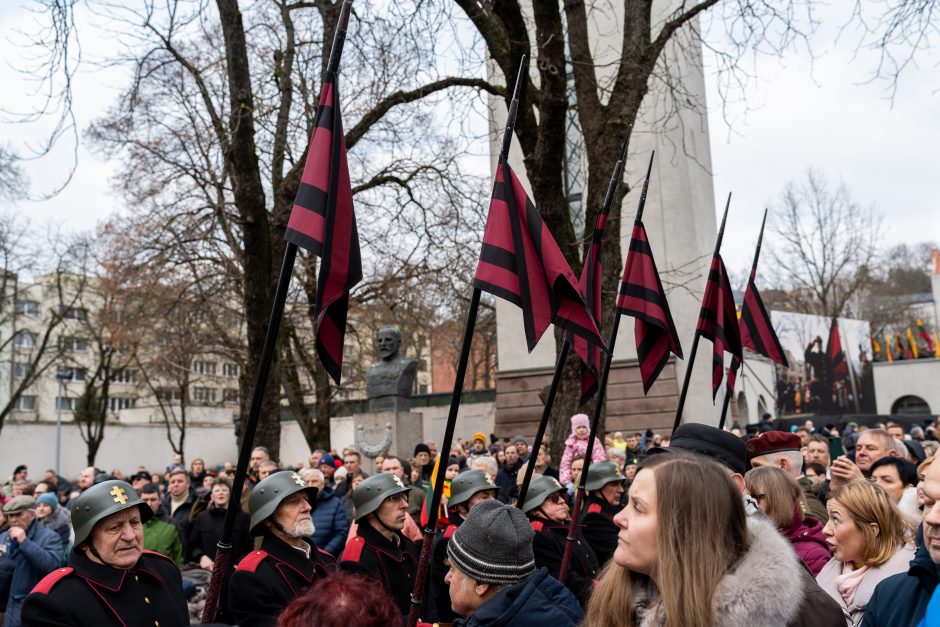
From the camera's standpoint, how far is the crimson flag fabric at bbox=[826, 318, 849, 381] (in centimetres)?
4303

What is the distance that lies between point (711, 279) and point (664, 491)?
5.39 m

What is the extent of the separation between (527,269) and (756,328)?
388 cm

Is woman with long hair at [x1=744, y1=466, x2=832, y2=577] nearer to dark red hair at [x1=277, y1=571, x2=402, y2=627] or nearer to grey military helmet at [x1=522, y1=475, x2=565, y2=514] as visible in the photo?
grey military helmet at [x1=522, y1=475, x2=565, y2=514]

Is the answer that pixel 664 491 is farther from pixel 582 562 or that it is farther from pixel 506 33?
pixel 506 33

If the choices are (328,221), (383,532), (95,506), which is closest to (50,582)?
(95,506)

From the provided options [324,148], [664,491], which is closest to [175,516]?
[324,148]

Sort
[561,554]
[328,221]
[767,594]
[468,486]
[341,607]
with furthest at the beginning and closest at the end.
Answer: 1. [468,486]
2. [561,554]
3. [328,221]
4. [341,607]
5. [767,594]

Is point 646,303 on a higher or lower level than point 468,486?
higher

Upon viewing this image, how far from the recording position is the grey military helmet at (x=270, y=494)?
5297 millimetres

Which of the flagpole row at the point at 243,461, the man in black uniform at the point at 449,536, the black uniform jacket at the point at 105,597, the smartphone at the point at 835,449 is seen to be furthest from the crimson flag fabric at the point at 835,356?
the flagpole row at the point at 243,461

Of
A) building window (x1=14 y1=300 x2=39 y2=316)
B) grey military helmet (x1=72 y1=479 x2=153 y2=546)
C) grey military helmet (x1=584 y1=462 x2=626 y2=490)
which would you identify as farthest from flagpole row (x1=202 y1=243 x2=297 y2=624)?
building window (x1=14 y1=300 x2=39 y2=316)

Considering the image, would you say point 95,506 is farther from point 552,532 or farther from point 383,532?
point 552,532

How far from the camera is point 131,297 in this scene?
76.4 ft

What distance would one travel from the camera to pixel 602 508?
8.10m
